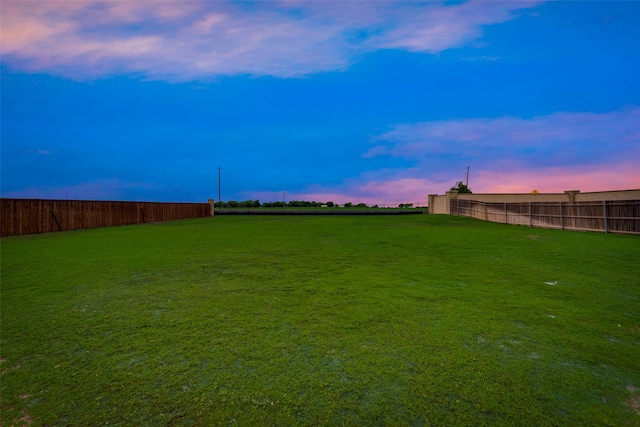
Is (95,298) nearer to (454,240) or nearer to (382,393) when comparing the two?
(382,393)

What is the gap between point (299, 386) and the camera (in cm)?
265

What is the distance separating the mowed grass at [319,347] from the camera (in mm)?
2408

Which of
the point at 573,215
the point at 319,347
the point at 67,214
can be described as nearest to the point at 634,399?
the point at 319,347

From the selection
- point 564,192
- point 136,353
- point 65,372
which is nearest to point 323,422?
point 136,353

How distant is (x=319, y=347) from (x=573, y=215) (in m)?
20.0

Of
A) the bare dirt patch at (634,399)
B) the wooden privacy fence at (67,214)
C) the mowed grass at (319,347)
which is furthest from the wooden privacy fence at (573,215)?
the wooden privacy fence at (67,214)

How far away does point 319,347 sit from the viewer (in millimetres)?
3318

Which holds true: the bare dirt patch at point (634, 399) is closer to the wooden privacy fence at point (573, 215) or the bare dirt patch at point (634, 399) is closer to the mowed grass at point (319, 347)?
the mowed grass at point (319, 347)

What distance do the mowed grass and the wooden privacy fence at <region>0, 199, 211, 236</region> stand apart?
43.0 feet

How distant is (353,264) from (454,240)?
644 centimetres

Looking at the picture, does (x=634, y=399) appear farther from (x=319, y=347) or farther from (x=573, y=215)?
(x=573, y=215)

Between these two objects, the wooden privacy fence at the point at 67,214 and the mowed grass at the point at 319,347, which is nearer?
the mowed grass at the point at 319,347

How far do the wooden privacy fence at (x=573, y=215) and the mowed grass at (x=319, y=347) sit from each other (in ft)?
37.6

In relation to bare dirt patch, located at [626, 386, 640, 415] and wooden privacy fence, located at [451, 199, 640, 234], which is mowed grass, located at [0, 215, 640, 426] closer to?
bare dirt patch, located at [626, 386, 640, 415]
